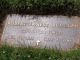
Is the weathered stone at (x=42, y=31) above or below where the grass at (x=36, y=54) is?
above

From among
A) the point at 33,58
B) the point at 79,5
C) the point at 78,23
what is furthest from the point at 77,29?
the point at 33,58

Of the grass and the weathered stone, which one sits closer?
the grass

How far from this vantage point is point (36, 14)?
17.5 ft

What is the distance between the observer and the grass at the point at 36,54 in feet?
14.7

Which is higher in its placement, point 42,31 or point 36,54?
point 42,31

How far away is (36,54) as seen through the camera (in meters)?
4.54

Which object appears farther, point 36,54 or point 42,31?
point 42,31

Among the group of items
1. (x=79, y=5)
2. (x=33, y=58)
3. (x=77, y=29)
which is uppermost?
(x=79, y=5)

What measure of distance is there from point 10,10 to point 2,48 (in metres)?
0.96

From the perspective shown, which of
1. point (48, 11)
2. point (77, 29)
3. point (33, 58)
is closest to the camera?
point (33, 58)

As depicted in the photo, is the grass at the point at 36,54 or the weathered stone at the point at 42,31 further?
the weathered stone at the point at 42,31

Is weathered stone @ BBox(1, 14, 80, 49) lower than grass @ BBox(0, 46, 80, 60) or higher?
higher

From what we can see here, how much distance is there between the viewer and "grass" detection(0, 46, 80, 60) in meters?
4.48

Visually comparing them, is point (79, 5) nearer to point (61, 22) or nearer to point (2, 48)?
point (61, 22)
